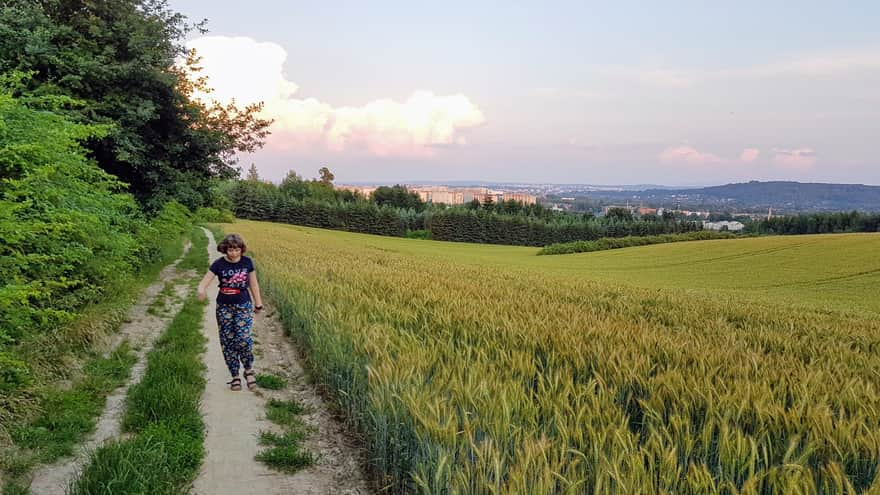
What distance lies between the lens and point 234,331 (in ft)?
21.9

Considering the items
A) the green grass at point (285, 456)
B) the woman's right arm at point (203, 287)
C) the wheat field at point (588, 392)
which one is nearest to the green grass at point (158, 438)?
the green grass at point (285, 456)

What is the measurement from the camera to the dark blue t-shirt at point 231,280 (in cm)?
652

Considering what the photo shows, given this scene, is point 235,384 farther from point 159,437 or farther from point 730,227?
point 730,227

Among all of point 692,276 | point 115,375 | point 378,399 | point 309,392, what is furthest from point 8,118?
point 692,276

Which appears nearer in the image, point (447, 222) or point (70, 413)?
point (70, 413)

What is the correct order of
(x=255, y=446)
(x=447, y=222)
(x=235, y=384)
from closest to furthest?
(x=255, y=446)
(x=235, y=384)
(x=447, y=222)

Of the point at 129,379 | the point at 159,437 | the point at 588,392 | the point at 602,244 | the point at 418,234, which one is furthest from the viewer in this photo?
the point at 418,234

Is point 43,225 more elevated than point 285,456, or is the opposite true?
point 43,225

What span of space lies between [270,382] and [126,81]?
40.0ft

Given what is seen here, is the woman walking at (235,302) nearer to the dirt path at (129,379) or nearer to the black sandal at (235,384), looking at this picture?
the black sandal at (235,384)

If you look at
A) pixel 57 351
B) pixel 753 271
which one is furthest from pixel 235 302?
pixel 753 271

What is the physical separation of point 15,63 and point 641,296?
16.3 metres

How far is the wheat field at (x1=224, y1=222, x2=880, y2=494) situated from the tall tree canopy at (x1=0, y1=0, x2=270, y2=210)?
8.07 meters

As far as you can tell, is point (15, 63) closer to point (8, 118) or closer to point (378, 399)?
point (8, 118)
